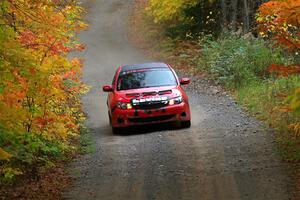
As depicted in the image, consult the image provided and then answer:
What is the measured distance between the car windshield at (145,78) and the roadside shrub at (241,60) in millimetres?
6250

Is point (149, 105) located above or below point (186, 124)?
above

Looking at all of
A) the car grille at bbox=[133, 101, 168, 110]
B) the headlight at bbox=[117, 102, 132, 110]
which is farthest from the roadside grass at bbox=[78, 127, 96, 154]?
the car grille at bbox=[133, 101, 168, 110]

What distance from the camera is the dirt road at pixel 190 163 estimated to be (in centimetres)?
1012

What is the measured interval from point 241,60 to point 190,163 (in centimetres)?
1228

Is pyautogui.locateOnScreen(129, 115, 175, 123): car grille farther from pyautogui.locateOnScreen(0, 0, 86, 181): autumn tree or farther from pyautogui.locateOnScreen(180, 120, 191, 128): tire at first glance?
pyautogui.locateOnScreen(0, 0, 86, 181): autumn tree

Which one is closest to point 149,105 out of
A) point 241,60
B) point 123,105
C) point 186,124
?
point 123,105

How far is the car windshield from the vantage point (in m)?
16.3

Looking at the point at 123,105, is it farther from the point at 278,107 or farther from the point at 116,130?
the point at 278,107

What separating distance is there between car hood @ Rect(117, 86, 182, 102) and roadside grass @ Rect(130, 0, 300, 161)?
258 cm

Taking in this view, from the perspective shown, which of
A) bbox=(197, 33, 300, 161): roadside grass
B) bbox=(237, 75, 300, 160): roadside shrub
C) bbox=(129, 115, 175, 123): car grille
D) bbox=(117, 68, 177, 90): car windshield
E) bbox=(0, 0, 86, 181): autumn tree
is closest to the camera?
bbox=(0, 0, 86, 181): autumn tree

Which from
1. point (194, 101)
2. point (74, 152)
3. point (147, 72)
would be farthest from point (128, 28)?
point (74, 152)

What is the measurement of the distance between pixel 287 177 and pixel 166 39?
24.7m

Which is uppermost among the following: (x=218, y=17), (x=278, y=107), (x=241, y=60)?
(x=218, y=17)

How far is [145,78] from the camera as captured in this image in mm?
16531
